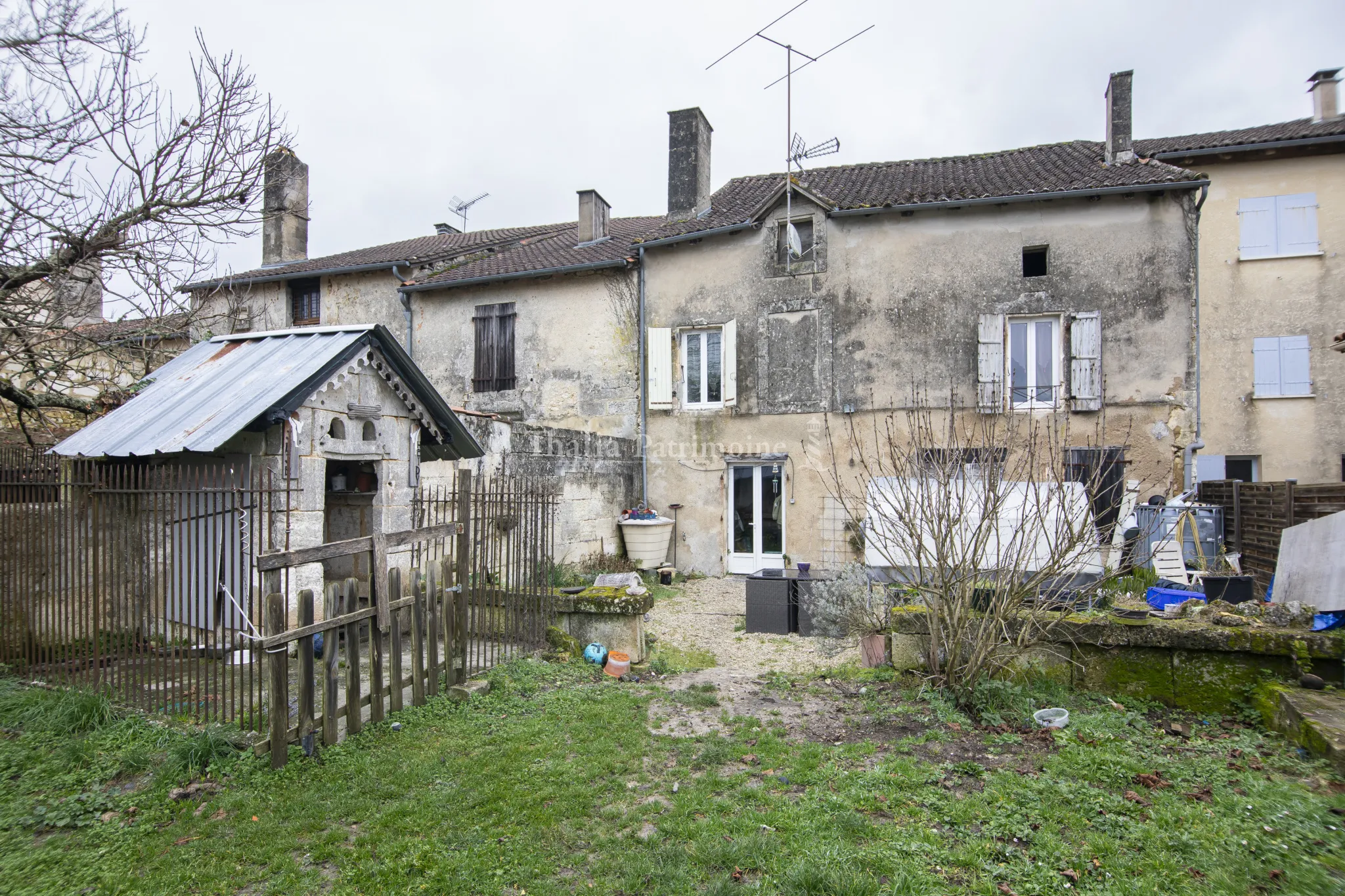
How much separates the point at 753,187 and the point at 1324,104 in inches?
503

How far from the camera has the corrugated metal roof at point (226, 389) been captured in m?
5.26

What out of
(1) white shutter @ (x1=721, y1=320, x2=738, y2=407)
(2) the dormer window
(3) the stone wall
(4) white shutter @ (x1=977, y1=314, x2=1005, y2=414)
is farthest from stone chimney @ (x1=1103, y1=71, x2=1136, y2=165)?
(2) the dormer window

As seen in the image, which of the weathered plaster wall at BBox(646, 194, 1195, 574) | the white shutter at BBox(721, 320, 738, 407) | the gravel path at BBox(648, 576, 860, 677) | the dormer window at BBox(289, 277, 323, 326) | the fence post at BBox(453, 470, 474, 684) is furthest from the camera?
the dormer window at BBox(289, 277, 323, 326)

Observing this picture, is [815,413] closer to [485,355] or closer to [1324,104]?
[485,355]

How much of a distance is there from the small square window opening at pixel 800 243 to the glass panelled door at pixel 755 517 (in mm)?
3886

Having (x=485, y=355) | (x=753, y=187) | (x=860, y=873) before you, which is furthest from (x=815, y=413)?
(x=860, y=873)

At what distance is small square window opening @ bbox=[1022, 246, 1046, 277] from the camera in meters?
12.3

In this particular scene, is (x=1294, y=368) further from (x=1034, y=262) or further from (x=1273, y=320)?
(x=1034, y=262)

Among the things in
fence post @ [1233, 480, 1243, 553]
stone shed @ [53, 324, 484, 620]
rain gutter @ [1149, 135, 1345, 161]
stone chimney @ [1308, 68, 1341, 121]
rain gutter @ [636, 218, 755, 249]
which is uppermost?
stone chimney @ [1308, 68, 1341, 121]

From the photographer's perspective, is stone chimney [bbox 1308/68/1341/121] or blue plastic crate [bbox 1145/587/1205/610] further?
stone chimney [bbox 1308/68/1341/121]

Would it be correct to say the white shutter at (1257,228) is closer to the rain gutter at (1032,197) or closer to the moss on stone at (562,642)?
the rain gutter at (1032,197)

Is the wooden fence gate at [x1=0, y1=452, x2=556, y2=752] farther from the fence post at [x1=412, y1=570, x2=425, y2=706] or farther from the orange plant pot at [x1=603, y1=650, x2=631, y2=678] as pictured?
the orange plant pot at [x1=603, y1=650, x2=631, y2=678]

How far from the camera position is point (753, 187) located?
15797 mm

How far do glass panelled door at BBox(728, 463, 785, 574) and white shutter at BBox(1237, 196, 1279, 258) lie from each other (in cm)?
1064
